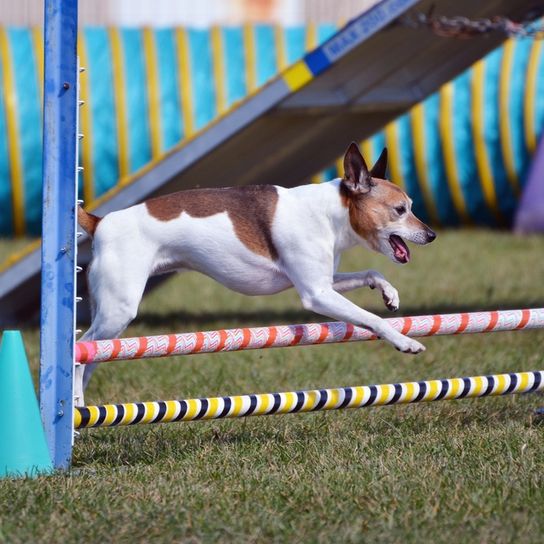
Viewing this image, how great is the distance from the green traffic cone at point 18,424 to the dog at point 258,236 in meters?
0.49

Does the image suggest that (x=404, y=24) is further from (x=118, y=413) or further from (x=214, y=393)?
(x=118, y=413)

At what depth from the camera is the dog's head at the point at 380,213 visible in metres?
4.28

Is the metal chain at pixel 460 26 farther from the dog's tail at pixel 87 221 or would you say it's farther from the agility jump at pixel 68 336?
the agility jump at pixel 68 336

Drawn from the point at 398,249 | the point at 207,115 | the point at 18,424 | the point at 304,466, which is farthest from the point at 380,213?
the point at 207,115

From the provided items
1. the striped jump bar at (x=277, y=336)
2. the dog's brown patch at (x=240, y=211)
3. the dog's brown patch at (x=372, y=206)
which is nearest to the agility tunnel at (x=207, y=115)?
the dog's brown patch at (x=240, y=211)

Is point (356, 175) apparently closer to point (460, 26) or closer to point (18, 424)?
point (18, 424)

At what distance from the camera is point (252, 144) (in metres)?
6.89

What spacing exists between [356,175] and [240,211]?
0.46m

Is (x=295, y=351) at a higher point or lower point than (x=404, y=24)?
lower

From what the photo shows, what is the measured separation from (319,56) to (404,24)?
0.57 metres

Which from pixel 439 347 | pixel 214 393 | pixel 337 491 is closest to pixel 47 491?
pixel 337 491

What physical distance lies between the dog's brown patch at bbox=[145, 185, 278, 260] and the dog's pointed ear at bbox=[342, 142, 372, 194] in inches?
11.6

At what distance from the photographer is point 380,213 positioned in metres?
4.29

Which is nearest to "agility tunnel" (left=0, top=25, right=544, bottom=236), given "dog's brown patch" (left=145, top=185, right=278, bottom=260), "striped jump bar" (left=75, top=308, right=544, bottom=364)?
"dog's brown patch" (left=145, top=185, right=278, bottom=260)
